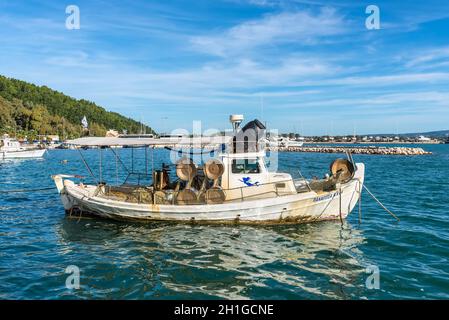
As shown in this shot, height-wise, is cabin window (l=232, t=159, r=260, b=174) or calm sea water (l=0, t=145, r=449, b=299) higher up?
cabin window (l=232, t=159, r=260, b=174)

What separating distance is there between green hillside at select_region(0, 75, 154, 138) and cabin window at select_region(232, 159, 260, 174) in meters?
129

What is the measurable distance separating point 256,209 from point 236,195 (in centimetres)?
125

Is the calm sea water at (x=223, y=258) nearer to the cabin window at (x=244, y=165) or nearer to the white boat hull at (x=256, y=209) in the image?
the white boat hull at (x=256, y=209)

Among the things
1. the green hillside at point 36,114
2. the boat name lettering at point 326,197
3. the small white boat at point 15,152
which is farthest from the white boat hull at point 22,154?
the boat name lettering at point 326,197

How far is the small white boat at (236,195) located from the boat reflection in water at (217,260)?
55 centimetres

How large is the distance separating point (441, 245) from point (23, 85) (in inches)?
8470

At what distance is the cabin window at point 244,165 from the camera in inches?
A: 685

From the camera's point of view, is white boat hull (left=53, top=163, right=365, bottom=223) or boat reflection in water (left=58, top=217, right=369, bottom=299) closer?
boat reflection in water (left=58, top=217, right=369, bottom=299)

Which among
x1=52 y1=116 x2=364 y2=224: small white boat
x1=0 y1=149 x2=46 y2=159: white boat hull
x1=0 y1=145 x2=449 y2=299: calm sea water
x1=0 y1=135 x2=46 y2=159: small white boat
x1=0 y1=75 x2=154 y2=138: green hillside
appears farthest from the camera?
x1=0 y1=75 x2=154 y2=138: green hillside

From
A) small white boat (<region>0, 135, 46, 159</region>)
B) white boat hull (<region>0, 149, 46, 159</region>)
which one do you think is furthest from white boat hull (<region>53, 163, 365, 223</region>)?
small white boat (<region>0, 135, 46, 159</region>)

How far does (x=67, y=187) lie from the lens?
59.4 ft

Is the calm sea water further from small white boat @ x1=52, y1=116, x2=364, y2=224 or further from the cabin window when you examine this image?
the cabin window

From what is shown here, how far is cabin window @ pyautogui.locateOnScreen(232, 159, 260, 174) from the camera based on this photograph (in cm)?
1741
